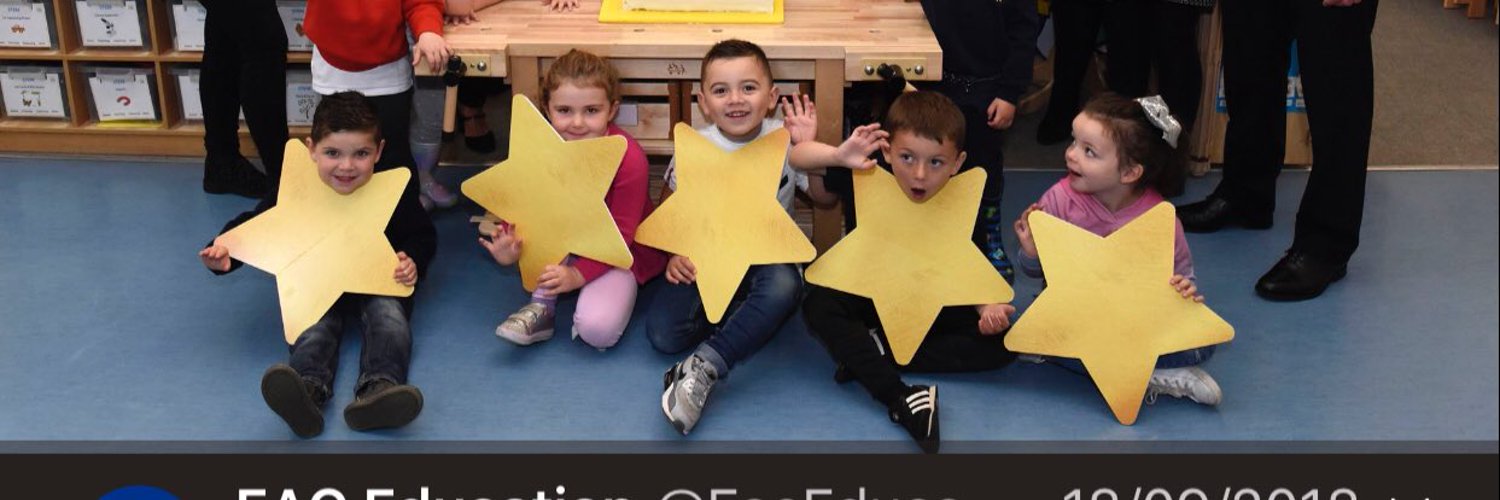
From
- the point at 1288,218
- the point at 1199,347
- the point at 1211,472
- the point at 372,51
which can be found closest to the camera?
the point at 1211,472

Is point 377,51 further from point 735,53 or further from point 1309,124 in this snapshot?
point 1309,124

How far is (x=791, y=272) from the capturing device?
2.97 metres

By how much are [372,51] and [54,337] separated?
3.01ft

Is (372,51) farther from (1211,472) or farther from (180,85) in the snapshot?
(1211,472)

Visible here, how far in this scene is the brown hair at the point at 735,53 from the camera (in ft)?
9.66

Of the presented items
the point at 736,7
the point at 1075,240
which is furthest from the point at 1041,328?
the point at 736,7

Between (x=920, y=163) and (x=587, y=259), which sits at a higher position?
(x=920, y=163)

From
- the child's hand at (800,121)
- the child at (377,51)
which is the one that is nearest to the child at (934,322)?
the child's hand at (800,121)

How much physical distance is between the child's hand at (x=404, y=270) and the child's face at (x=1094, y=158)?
1341 mm

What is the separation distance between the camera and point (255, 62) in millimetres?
3559

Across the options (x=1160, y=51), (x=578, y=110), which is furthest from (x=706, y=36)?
(x=1160, y=51)

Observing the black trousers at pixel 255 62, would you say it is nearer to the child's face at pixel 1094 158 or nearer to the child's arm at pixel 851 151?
the child's arm at pixel 851 151

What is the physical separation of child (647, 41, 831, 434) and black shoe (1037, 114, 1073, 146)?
145cm

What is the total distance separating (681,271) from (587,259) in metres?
0.24
